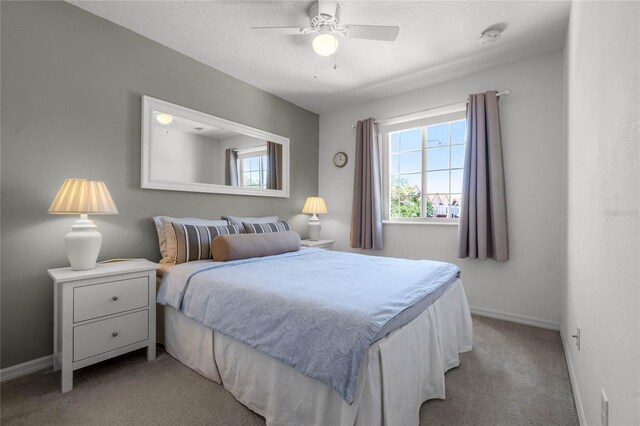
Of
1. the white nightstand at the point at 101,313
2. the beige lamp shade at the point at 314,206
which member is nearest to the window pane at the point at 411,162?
the beige lamp shade at the point at 314,206

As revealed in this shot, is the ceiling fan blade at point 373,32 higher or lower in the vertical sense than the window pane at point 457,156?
higher

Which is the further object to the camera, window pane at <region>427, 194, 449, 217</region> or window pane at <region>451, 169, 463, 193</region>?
window pane at <region>427, 194, 449, 217</region>

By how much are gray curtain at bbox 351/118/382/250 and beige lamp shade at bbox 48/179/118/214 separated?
8.82 ft

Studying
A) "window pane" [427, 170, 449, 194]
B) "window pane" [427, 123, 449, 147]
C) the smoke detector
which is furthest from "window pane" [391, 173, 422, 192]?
the smoke detector

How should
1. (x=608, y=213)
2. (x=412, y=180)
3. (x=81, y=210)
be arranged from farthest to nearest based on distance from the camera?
(x=412, y=180), (x=81, y=210), (x=608, y=213)

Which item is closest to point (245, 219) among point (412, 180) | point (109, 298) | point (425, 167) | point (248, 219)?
point (248, 219)

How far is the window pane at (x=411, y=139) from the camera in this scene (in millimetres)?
3566

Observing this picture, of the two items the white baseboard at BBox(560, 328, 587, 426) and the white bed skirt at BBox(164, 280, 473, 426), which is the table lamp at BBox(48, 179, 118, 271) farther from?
the white baseboard at BBox(560, 328, 587, 426)

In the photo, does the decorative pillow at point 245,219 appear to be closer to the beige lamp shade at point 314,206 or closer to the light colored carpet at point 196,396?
the beige lamp shade at point 314,206

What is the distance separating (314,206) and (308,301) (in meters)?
2.60

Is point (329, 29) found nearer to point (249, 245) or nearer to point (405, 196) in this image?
point (249, 245)

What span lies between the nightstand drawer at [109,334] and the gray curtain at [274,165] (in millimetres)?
2022

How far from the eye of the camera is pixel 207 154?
2969 millimetres

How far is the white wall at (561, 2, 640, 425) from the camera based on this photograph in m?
0.76
